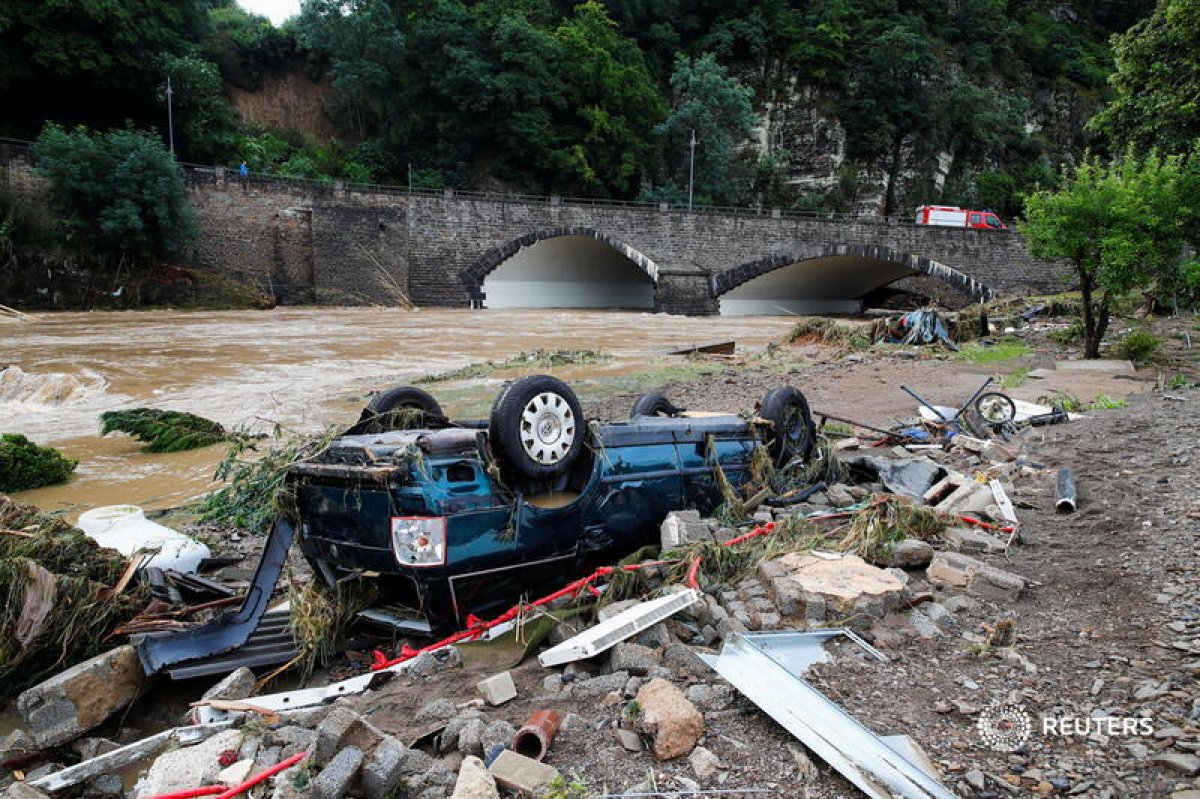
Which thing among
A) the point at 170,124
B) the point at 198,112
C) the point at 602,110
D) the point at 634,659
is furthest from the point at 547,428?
the point at 602,110

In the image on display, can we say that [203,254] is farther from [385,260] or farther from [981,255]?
[981,255]

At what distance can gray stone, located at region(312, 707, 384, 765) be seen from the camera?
246 centimetres

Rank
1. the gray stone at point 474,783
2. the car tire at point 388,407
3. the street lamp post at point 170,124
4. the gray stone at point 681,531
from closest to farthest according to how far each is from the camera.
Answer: the gray stone at point 474,783 → the gray stone at point 681,531 → the car tire at point 388,407 → the street lamp post at point 170,124

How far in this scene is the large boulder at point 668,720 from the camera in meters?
2.52

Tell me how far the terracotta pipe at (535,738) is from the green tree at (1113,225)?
1337 cm

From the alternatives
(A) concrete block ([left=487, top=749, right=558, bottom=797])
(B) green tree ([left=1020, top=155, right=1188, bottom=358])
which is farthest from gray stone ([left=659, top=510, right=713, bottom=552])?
(B) green tree ([left=1020, top=155, right=1188, bottom=358])

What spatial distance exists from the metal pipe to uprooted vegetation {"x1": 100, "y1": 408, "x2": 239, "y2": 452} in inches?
328

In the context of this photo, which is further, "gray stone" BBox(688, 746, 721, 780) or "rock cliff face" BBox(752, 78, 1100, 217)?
"rock cliff face" BBox(752, 78, 1100, 217)

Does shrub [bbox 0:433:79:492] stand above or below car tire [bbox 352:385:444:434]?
below

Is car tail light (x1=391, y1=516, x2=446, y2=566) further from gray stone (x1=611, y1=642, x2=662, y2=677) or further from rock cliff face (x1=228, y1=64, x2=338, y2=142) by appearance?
rock cliff face (x1=228, y1=64, x2=338, y2=142)

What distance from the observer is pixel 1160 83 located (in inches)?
674

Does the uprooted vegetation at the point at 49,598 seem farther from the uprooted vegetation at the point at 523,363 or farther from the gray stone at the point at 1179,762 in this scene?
the uprooted vegetation at the point at 523,363

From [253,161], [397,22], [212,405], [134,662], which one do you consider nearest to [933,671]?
[134,662]

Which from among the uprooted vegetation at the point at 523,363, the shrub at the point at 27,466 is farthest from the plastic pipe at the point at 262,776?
the uprooted vegetation at the point at 523,363
